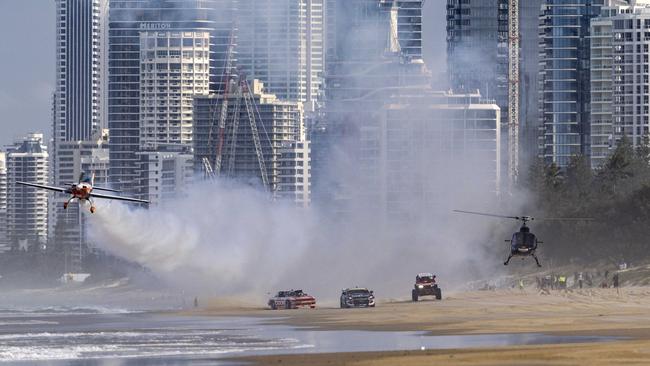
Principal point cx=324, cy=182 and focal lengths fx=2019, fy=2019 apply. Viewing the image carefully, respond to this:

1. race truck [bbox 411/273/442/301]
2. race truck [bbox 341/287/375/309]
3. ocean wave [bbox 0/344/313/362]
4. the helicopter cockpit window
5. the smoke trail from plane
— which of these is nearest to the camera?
ocean wave [bbox 0/344/313/362]

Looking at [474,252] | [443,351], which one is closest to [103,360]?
[443,351]

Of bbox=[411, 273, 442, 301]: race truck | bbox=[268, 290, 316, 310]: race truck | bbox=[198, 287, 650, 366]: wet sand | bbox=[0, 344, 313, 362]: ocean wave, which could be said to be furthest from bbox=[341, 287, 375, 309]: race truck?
bbox=[0, 344, 313, 362]: ocean wave

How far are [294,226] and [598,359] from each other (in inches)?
3749

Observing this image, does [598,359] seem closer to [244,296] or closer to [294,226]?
[244,296]

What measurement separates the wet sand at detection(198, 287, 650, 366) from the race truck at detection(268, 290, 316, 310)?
146 cm

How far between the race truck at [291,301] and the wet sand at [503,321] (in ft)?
4.78

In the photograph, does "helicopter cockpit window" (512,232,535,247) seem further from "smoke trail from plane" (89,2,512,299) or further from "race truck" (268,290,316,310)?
"smoke trail from plane" (89,2,512,299)

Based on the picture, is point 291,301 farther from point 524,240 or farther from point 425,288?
point 524,240

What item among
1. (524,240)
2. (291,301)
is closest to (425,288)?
(291,301)

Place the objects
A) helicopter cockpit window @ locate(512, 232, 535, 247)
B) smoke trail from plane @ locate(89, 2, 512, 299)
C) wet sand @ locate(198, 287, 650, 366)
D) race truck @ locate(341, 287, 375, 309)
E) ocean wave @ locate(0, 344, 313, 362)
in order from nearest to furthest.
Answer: wet sand @ locate(198, 287, 650, 366) → ocean wave @ locate(0, 344, 313, 362) → helicopter cockpit window @ locate(512, 232, 535, 247) → race truck @ locate(341, 287, 375, 309) → smoke trail from plane @ locate(89, 2, 512, 299)

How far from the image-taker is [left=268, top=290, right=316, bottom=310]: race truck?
138 metres

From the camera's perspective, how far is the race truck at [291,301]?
453 feet

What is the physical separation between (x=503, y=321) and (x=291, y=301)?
3042 cm

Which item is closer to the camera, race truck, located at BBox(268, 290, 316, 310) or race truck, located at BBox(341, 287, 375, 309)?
race truck, located at BBox(341, 287, 375, 309)
